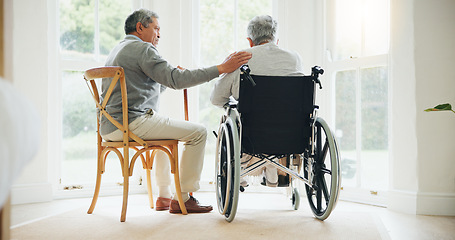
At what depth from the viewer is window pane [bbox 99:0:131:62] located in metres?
3.56

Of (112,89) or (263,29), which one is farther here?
(263,29)

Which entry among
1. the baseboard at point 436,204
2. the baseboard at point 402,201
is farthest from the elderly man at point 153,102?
the baseboard at point 436,204

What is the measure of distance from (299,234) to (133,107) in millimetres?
1154

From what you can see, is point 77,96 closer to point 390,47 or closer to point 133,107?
point 133,107

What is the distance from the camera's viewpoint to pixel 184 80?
2.53 m

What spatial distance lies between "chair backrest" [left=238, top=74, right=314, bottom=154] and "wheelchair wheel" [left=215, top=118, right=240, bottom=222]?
0.33 ft

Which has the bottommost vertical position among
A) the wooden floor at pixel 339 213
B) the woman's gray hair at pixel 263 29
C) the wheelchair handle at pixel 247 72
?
the wooden floor at pixel 339 213

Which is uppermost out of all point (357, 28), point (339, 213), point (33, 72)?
point (357, 28)

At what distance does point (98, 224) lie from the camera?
2361 millimetres

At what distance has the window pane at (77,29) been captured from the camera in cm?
347

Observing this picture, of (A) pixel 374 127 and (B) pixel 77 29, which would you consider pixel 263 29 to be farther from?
(B) pixel 77 29

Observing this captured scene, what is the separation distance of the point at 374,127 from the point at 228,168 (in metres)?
1.47

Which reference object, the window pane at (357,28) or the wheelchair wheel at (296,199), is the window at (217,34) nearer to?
the window pane at (357,28)

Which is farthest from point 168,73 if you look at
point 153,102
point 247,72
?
point 247,72
